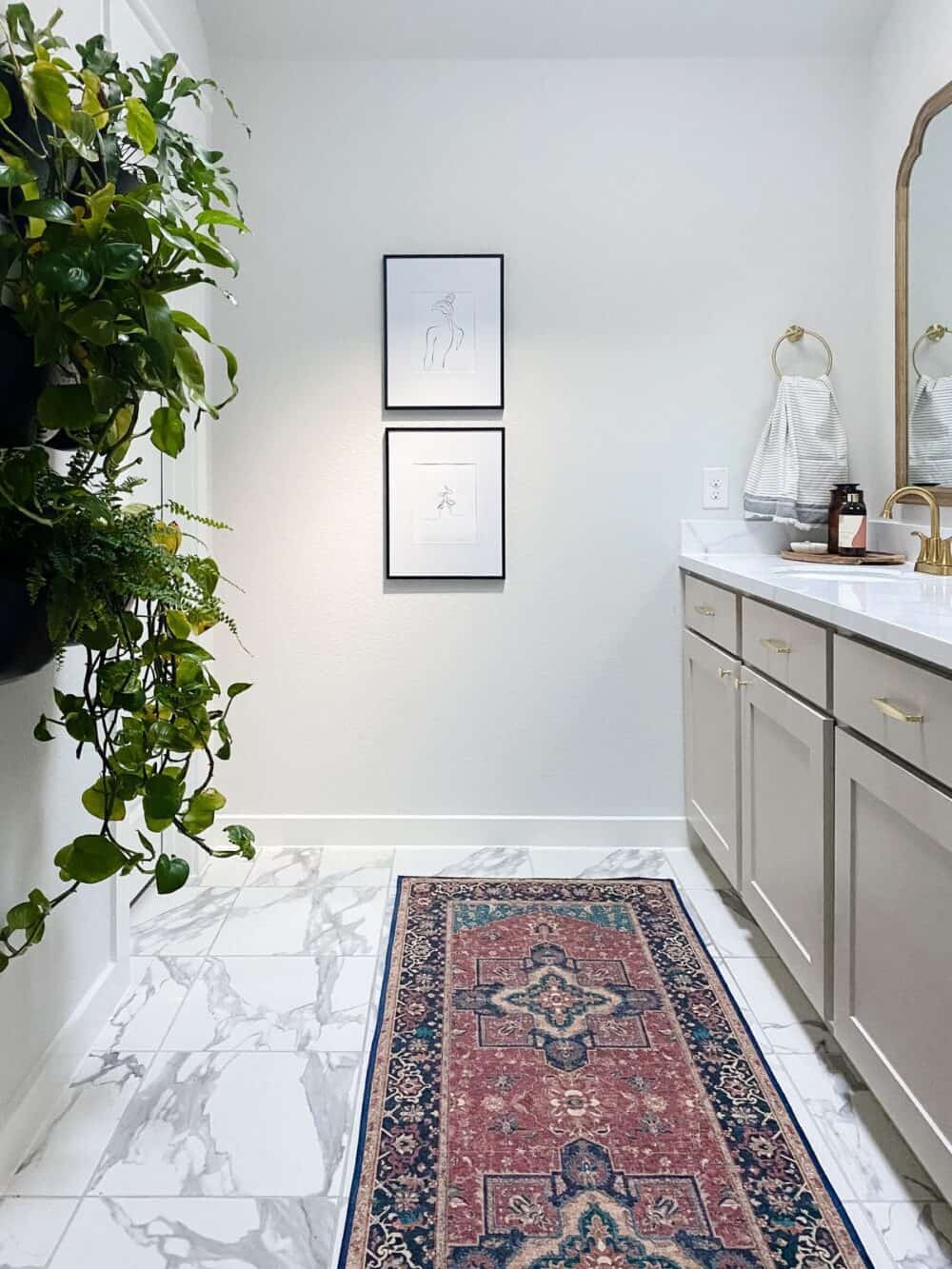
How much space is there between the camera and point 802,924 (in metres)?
2.01

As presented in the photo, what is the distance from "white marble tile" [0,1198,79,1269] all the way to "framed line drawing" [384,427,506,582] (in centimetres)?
191

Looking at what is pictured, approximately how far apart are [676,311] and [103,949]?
2279 millimetres

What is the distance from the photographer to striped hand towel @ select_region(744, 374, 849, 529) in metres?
2.93

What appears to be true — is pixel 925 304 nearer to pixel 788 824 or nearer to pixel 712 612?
pixel 712 612

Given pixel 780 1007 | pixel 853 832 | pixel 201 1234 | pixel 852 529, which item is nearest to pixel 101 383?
pixel 201 1234

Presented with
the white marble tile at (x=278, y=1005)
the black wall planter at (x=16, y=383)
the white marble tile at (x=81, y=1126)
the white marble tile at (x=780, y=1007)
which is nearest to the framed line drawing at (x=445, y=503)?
the white marble tile at (x=278, y=1005)

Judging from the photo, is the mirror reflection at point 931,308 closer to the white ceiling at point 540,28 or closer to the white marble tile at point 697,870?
the white ceiling at point 540,28

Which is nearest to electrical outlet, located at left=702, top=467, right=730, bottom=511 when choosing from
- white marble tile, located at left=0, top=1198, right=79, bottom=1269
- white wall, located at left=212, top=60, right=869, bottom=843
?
white wall, located at left=212, top=60, right=869, bottom=843

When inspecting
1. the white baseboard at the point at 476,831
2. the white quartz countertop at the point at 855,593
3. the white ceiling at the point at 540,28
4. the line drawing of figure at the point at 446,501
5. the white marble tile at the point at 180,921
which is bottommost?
the white marble tile at the point at 180,921

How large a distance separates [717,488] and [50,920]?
7.04 ft

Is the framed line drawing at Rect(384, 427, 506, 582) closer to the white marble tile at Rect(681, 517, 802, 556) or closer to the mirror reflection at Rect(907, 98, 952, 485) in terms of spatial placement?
the white marble tile at Rect(681, 517, 802, 556)

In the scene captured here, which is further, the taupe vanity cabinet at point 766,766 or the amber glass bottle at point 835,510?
the amber glass bottle at point 835,510

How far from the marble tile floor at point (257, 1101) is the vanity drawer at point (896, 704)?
0.65 metres

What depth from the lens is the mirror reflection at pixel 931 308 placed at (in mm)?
2568
